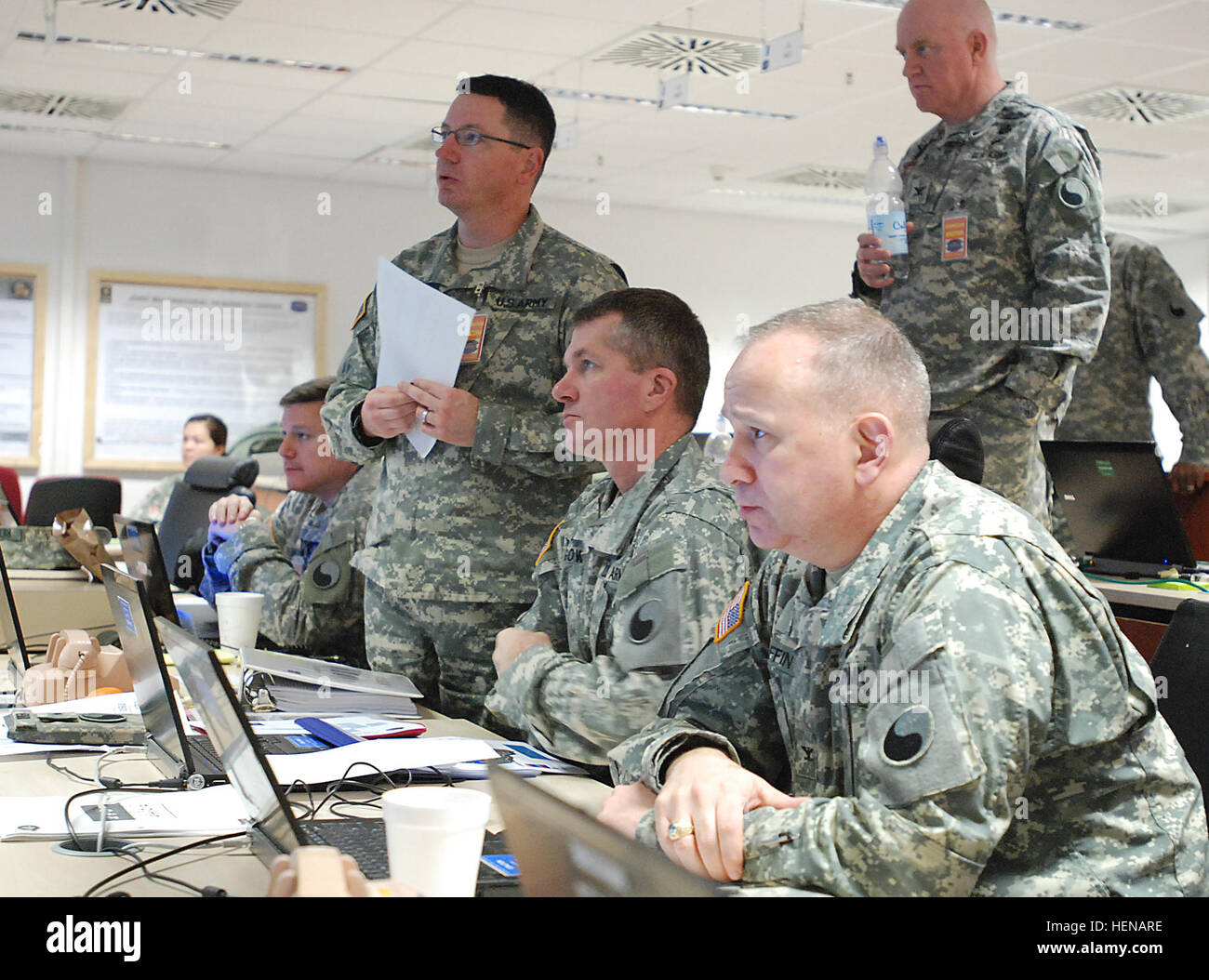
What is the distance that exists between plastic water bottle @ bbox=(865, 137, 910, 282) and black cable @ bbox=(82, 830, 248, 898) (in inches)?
64.3

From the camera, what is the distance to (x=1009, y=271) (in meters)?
2.34

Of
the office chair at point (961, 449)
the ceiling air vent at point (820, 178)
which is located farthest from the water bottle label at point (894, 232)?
the ceiling air vent at point (820, 178)

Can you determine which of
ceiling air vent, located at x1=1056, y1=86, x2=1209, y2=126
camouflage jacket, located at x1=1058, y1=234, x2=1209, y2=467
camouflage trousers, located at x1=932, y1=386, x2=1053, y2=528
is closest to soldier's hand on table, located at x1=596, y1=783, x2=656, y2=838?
camouflage trousers, located at x1=932, y1=386, x2=1053, y2=528

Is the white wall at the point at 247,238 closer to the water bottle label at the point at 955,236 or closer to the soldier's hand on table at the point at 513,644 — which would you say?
the water bottle label at the point at 955,236

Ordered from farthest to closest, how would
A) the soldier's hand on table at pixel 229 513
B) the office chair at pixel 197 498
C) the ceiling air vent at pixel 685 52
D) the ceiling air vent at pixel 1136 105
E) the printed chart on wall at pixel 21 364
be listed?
the printed chart on wall at pixel 21 364 < the ceiling air vent at pixel 1136 105 < the ceiling air vent at pixel 685 52 < the office chair at pixel 197 498 < the soldier's hand on table at pixel 229 513

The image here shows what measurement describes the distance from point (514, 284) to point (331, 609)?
862mm

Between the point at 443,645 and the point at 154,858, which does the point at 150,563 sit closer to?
the point at 443,645

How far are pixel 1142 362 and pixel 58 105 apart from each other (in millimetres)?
5588

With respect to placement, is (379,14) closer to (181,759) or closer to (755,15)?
(755,15)

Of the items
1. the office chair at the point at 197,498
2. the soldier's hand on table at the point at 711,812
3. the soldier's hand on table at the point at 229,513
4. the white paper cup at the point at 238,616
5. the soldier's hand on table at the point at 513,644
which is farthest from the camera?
the office chair at the point at 197,498

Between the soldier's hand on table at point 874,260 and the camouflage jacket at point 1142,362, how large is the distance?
1242 millimetres

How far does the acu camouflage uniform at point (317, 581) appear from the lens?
274cm

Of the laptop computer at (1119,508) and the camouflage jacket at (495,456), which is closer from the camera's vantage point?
the camouflage jacket at (495,456)

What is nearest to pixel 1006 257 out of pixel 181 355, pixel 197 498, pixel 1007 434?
pixel 1007 434
